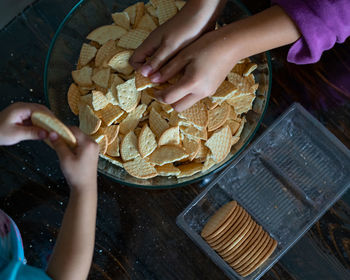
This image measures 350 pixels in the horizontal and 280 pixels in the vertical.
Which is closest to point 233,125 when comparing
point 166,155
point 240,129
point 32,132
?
point 240,129

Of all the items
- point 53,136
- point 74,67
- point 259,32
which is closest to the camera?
point 53,136

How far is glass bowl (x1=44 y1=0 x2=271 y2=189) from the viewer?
0.67 metres

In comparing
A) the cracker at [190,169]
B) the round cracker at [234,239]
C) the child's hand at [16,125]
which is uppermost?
the child's hand at [16,125]

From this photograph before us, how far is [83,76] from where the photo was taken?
0.70 m

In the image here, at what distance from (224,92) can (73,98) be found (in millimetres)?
261

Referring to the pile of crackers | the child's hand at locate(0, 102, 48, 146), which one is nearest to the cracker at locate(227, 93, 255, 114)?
the pile of crackers

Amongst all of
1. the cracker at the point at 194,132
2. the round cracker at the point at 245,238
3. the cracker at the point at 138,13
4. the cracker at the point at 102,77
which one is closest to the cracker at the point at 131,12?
the cracker at the point at 138,13

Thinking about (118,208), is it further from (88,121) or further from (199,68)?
(199,68)

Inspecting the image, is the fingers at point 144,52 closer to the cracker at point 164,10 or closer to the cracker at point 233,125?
the cracker at point 164,10

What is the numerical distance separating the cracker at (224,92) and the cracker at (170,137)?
0.08m

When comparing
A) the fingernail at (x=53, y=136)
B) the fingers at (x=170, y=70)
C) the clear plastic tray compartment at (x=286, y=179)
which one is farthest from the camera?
the clear plastic tray compartment at (x=286, y=179)

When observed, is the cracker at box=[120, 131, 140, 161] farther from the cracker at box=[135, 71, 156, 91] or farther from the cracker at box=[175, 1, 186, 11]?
the cracker at box=[175, 1, 186, 11]

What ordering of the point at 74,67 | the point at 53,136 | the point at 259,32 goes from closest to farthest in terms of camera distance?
1. the point at 53,136
2. the point at 259,32
3. the point at 74,67

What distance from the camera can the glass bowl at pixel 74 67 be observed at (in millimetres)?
672
